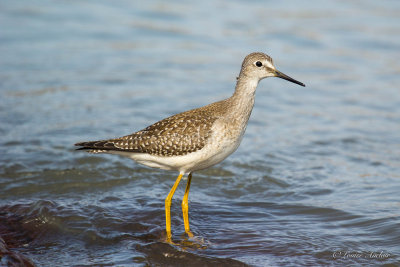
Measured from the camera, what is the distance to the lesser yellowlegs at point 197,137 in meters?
7.98

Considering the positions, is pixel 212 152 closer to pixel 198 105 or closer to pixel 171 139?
pixel 171 139

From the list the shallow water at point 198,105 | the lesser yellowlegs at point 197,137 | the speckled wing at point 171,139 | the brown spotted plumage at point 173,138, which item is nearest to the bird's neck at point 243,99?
the lesser yellowlegs at point 197,137

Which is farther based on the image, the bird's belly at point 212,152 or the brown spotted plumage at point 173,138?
the brown spotted plumage at point 173,138

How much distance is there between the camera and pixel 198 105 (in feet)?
44.1

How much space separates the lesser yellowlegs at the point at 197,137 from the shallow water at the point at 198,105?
109 centimetres

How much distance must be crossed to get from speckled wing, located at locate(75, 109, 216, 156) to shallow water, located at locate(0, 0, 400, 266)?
1.19m

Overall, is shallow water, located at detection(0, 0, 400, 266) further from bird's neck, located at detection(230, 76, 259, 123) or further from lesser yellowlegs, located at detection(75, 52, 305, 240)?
bird's neck, located at detection(230, 76, 259, 123)

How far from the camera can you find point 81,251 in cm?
780

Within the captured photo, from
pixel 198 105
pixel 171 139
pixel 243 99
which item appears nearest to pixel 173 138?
pixel 171 139

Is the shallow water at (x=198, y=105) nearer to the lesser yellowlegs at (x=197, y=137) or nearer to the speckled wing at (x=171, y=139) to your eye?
the lesser yellowlegs at (x=197, y=137)

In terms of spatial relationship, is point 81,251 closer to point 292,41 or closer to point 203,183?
point 203,183

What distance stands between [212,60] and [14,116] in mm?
5919

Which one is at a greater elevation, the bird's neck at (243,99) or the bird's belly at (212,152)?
the bird's neck at (243,99)

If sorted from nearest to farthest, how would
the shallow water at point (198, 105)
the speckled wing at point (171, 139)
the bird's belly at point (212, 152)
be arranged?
the bird's belly at point (212, 152) < the speckled wing at point (171, 139) < the shallow water at point (198, 105)
